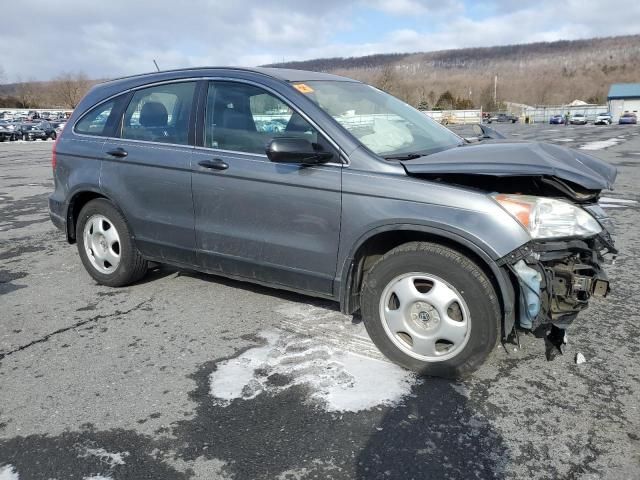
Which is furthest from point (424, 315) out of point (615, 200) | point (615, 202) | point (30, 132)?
point (30, 132)

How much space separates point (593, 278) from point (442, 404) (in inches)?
42.5

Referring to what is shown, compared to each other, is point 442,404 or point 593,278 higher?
point 593,278

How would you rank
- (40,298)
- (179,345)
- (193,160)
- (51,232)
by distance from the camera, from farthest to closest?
(51,232) < (40,298) < (193,160) < (179,345)

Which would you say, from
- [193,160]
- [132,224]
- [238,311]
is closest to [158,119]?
[193,160]

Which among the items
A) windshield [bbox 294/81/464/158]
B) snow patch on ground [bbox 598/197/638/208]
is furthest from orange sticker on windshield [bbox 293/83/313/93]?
snow patch on ground [bbox 598/197/638/208]

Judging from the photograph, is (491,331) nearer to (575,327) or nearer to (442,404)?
(442,404)

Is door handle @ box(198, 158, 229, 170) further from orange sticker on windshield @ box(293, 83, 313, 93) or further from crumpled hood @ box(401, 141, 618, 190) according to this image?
crumpled hood @ box(401, 141, 618, 190)

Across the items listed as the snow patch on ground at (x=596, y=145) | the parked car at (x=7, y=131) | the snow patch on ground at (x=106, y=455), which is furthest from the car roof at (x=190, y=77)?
the parked car at (x=7, y=131)

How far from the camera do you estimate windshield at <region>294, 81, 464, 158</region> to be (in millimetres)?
3445

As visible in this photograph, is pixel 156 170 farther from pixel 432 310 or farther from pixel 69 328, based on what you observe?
pixel 432 310

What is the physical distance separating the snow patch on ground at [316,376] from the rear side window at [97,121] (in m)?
2.39

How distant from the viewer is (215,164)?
368 cm

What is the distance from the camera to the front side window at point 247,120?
3.47 m

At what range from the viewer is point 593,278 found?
2912 mm
